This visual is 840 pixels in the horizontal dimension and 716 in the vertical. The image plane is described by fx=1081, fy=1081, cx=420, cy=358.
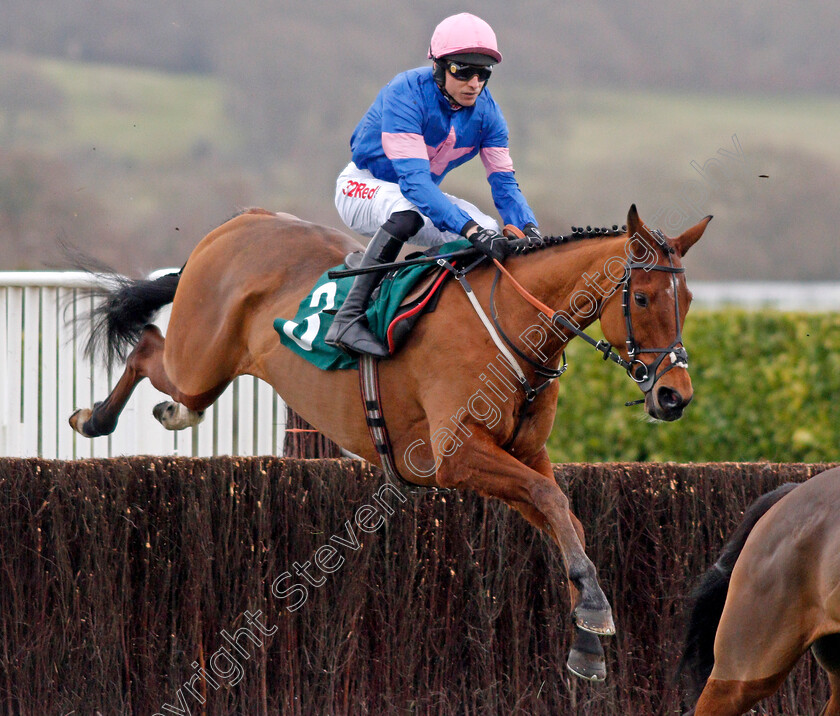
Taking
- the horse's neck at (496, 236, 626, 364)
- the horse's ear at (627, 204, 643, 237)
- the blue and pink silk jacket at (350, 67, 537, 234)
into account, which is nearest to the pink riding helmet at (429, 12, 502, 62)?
the blue and pink silk jacket at (350, 67, 537, 234)

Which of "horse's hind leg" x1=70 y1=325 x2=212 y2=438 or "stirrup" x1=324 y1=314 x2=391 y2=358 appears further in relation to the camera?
"horse's hind leg" x1=70 y1=325 x2=212 y2=438

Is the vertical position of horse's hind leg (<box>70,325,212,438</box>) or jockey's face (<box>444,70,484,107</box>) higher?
jockey's face (<box>444,70,484,107</box>)

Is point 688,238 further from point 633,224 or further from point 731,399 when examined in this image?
point 731,399

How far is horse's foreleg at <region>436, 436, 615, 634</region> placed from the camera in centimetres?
344

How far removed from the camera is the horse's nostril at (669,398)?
3.43 meters

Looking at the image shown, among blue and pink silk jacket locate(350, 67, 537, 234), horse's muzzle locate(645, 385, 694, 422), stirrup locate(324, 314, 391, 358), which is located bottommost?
horse's muzzle locate(645, 385, 694, 422)

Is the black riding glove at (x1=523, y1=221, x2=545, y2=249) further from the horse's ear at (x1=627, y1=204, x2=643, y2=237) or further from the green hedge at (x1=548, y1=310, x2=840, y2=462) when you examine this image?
the green hedge at (x1=548, y1=310, x2=840, y2=462)

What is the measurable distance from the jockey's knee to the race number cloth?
14 cm

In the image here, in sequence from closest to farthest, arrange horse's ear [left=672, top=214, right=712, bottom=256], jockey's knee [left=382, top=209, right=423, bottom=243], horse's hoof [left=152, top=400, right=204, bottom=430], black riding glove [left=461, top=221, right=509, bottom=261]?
horse's ear [left=672, top=214, right=712, bottom=256] < black riding glove [left=461, top=221, right=509, bottom=261] < jockey's knee [left=382, top=209, right=423, bottom=243] < horse's hoof [left=152, top=400, right=204, bottom=430]

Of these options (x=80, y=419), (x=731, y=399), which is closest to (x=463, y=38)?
(x=80, y=419)

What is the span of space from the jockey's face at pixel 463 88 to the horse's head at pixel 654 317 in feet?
3.18

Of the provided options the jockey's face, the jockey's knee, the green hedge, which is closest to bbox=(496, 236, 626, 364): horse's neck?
the jockey's knee

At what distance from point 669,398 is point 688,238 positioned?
59 centimetres

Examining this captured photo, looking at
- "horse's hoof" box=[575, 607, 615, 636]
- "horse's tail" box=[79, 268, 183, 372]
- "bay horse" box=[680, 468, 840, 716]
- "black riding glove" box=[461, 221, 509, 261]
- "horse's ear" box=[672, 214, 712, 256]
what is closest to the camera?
"horse's hoof" box=[575, 607, 615, 636]
